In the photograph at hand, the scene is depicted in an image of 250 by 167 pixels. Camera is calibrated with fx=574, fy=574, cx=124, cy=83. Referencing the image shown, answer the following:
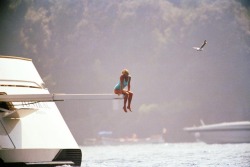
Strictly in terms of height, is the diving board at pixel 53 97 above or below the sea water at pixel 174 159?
below

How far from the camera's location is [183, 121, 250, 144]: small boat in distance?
5792cm

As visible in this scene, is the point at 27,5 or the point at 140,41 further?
the point at 140,41

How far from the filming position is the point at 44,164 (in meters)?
13.9

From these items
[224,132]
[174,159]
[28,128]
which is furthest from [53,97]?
[224,132]

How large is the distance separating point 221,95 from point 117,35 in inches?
460

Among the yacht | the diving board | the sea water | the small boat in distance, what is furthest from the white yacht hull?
the small boat in distance

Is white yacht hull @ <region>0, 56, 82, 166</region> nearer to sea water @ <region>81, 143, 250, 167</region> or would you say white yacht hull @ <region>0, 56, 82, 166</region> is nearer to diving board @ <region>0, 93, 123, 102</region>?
diving board @ <region>0, 93, 123, 102</region>

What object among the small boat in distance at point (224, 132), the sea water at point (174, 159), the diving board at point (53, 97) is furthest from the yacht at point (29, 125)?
the small boat in distance at point (224, 132)

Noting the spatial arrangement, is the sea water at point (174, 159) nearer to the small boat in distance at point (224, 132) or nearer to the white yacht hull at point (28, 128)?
the white yacht hull at point (28, 128)

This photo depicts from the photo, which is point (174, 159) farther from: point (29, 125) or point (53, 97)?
point (53, 97)

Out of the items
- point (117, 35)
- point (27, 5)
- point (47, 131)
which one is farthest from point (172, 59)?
point (47, 131)

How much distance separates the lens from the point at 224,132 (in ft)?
197

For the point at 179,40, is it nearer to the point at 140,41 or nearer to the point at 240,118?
the point at 140,41

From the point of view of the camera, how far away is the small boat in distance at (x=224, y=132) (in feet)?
190
